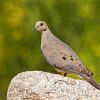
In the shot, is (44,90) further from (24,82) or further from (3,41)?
(3,41)

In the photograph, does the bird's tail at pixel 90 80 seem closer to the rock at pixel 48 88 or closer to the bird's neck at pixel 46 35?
the rock at pixel 48 88

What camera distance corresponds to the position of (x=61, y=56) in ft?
50.0

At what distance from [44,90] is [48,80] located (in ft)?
0.78

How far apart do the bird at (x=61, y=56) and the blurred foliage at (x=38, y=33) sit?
1030 centimetres

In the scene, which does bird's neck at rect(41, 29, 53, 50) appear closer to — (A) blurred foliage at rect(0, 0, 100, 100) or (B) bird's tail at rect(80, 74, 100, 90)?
(B) bird's tail at rect(80, 74, 100, 90)

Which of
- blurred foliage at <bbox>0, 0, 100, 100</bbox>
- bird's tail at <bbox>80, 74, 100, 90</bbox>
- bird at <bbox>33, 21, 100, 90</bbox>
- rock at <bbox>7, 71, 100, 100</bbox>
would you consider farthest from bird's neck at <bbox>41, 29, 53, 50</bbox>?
blurred foliage at <bbox>0, 0, 100, 100</bbox>

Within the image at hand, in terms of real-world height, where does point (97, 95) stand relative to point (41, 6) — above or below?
below

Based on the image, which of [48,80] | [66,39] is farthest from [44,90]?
[66,39]

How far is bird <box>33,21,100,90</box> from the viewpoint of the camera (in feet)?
49.2

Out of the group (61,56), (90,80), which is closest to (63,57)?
(61,56)

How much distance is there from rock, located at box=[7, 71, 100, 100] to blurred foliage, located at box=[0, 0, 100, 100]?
10794mm

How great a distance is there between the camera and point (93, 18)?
2762cm

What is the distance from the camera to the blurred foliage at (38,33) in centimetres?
2633

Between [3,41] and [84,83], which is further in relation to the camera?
[3,41]
